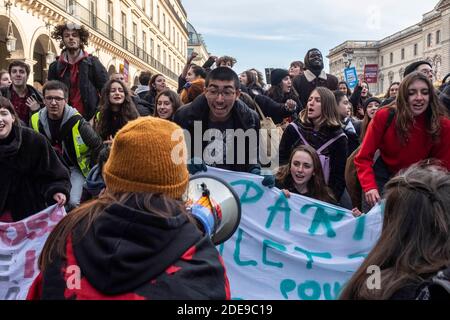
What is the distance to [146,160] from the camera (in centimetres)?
166

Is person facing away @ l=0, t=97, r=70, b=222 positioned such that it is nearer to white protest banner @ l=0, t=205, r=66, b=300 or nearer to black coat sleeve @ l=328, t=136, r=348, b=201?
white protest banner @ l=0, t=205, r=66, b=300

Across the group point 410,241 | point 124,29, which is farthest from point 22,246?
point 124,29

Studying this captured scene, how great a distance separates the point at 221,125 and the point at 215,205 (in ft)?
7.14

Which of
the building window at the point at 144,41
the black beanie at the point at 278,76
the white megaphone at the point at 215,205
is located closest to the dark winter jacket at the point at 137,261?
the white megaphone at the point at 215,205

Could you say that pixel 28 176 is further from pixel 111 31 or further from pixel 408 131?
pixel 111 31

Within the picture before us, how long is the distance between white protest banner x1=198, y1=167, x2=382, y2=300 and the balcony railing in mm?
19568

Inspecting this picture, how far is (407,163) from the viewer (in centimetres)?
388

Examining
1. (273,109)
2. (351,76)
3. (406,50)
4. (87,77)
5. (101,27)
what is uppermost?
(406,50)

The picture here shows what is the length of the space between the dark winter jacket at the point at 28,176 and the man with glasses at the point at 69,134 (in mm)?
795

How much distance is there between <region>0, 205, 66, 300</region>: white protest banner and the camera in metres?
3.64

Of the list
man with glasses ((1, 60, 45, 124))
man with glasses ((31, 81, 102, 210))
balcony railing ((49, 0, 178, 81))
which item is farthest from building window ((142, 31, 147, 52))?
man with glasses ((31, 81, 102, 210))

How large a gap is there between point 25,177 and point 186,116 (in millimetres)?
1347
